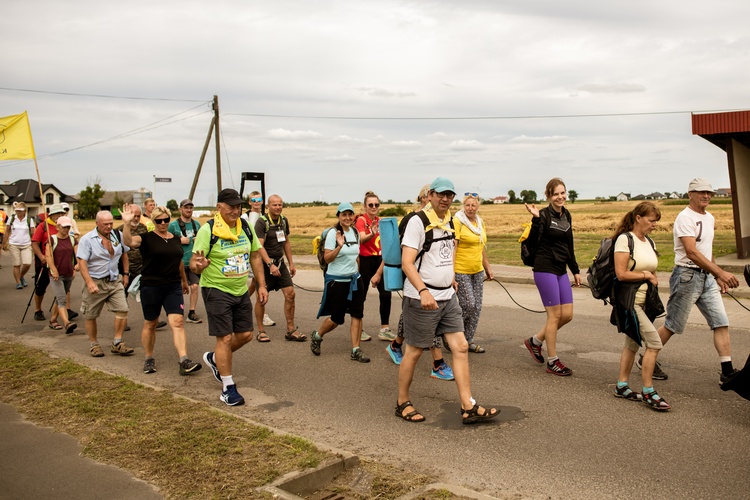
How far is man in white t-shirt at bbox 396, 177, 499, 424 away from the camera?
545 centimetres

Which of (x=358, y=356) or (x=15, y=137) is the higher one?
(x=15, y=137)

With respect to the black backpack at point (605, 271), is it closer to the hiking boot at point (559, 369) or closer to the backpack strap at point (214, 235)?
the hiking boot at point (559, 369)

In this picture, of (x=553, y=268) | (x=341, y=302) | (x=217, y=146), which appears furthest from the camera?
(x=217, y=146)

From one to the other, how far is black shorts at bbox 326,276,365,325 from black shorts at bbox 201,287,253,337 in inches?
62.8

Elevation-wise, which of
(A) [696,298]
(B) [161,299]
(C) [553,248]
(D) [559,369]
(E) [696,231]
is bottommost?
(D) [559,369]

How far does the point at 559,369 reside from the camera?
6.92 m

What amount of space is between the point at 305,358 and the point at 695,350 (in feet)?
14.6

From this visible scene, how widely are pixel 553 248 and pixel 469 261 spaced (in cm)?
96

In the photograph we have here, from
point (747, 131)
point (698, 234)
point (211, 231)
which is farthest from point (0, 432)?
point (747, 131)

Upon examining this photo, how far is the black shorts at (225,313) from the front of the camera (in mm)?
6277

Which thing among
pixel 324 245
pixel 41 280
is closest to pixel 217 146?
pixel 41 280

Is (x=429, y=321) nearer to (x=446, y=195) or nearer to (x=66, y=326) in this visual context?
(x=446, y=195)

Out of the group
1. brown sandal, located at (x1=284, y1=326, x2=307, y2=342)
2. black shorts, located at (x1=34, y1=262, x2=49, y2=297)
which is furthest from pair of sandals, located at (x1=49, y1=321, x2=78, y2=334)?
brown sandal, located at (x1=284, y1=326, x2=307, y2=342)

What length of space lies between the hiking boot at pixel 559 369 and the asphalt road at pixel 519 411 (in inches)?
3.8
